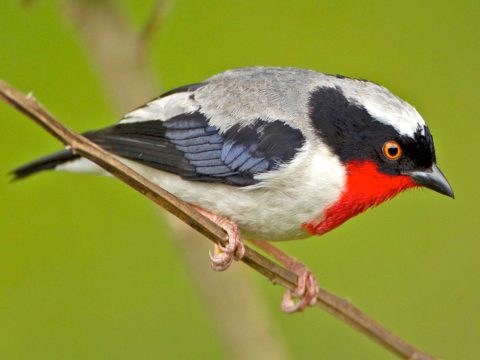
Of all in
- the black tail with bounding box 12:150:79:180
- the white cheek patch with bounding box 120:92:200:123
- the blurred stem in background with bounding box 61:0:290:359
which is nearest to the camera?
the white cheek patch with bounding box 120:92:200:123

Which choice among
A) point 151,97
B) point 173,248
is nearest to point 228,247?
point 151,97

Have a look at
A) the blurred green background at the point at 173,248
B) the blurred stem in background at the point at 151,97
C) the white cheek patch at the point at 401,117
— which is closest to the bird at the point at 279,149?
the white cheek patch at the point at 401,117

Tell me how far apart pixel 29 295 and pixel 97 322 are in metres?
0.50

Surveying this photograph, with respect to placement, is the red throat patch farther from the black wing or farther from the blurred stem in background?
the blurred stem in background

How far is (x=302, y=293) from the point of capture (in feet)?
14.1

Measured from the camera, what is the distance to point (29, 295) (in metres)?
6.01

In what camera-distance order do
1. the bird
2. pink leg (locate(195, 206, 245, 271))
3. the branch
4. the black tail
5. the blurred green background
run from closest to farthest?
the branch
pink leg (locate(195, 206, 245, 271))
the bird
the black tail
the blurred green background

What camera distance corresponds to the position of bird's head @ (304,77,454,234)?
12.6ft

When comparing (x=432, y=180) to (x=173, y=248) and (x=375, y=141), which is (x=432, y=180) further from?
(x=173, y=248)

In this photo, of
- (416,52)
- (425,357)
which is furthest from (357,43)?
(425,357)

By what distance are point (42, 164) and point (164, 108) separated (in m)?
0.71

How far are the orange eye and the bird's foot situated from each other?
0.77 metres

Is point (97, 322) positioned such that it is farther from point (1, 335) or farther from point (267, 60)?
point (267, 60)

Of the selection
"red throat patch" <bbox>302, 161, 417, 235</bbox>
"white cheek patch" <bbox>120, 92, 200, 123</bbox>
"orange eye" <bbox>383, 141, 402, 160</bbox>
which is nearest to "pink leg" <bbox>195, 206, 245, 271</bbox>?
"red throat patch" <bbox>302, 161, 417, 235</bbox>
